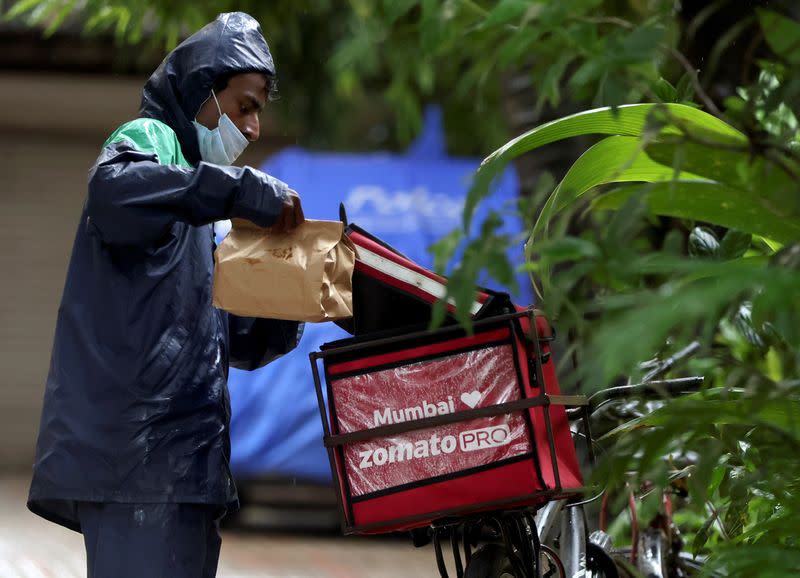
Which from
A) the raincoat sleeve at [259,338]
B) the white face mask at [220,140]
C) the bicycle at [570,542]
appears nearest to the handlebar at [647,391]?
the bicycle at [570,542]

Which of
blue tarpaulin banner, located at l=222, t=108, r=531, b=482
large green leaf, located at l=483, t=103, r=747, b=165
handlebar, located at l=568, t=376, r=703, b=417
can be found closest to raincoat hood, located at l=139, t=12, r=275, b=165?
large green leaf, located at l=483, t=103, r=747, b=165

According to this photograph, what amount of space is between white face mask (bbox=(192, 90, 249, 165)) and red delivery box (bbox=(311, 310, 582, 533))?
0.65 meters

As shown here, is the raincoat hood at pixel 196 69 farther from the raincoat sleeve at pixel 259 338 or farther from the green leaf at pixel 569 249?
the green leaf at pixel 569 249

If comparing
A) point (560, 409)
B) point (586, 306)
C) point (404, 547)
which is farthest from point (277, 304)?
point (404, 547)

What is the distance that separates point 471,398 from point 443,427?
82mm

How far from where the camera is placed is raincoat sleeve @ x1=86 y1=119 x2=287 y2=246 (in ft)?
8.55

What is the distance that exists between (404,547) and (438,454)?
649cm

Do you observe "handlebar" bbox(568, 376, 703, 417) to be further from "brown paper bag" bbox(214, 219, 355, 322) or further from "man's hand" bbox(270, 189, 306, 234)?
"man's hand" bbox(270, 189, 306, 234)

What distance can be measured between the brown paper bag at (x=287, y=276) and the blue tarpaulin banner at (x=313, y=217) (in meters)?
5.40

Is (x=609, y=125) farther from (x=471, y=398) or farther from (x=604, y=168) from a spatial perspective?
(x=471, y=398)

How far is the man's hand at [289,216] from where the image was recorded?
8.72ft

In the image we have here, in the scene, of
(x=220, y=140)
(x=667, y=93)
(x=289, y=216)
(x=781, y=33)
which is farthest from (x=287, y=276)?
A: (x=781, y=33)

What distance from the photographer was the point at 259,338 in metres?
3.21

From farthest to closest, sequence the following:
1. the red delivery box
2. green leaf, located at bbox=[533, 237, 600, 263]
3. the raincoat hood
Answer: the raincoat hood < the red delivery box < green leaf, located at bbox=[533, 237, 600, 263]
